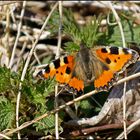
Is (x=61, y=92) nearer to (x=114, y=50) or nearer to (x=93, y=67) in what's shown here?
(x=93, y=67)

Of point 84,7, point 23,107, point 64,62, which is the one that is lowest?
point 23,107

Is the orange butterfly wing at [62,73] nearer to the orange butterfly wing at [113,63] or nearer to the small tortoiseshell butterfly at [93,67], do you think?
the small tortoiseshell butterfly at [93,67]

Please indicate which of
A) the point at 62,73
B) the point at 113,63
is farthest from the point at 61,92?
the point at 113,63

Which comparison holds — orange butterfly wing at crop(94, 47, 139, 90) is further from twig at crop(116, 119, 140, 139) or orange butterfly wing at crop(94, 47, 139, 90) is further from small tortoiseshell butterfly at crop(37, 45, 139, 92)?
twig at crop(116, 119, 140, 139)

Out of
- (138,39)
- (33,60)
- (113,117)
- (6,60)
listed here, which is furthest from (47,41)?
(113,117)

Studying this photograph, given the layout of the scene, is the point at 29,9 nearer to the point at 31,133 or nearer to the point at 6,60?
the point at 6,60

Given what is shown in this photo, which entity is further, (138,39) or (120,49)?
(138,39)

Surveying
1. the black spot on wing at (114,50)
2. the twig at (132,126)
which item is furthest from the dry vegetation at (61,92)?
the black spot on wing at (114,50)
